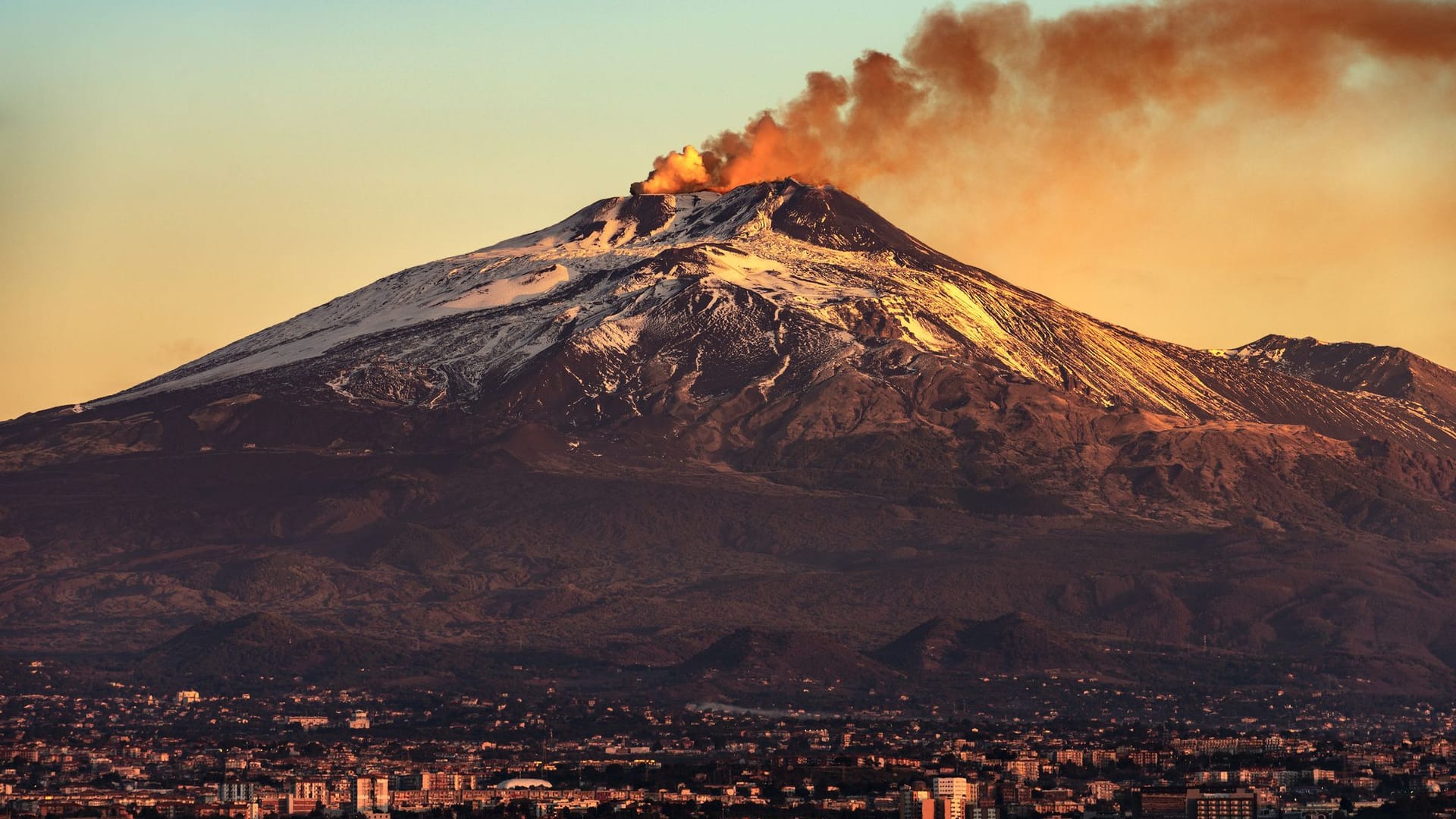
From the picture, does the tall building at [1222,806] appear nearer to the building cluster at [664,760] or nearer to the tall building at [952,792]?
the building cluster at [664,760]

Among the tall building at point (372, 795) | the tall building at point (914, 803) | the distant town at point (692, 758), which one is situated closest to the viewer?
the tall building at point (914, 803)

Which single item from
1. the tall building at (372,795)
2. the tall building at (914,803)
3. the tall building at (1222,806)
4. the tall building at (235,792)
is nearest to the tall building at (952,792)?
the tall building at (914,803)

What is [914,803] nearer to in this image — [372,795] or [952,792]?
[952,792]

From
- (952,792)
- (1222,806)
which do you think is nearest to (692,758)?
(952,792)

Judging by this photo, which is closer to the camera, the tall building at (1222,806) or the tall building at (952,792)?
the tall building at (1222,806)

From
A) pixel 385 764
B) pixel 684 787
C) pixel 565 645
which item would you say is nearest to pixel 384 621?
pixel 565 645

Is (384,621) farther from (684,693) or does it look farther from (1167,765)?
(1167,765)
